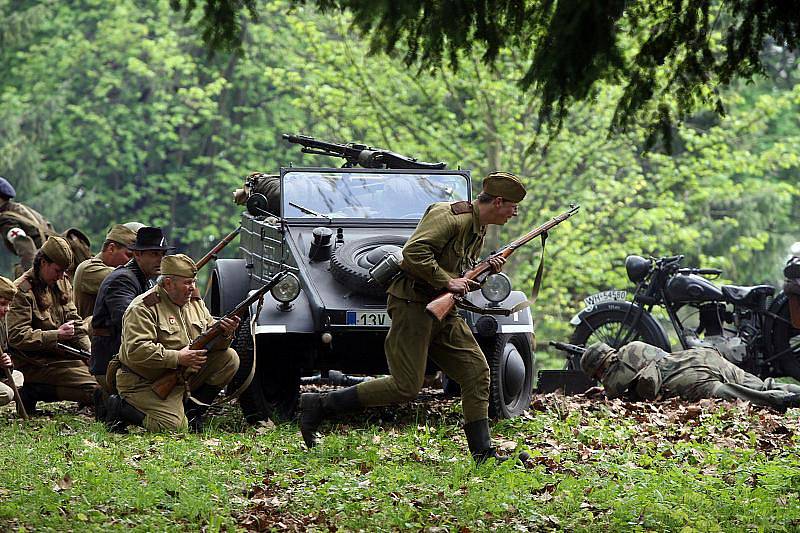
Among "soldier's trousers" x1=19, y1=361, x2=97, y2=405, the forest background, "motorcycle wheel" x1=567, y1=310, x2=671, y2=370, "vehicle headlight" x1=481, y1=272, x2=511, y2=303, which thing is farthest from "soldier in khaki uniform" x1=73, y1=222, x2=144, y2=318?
the forest background

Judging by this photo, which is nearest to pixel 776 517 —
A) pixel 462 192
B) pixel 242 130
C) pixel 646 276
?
pixel 462 192

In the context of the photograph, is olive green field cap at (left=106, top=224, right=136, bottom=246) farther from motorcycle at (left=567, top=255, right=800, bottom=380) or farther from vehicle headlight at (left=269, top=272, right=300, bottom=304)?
motorcycle at (left=567, top=255, right=800, bottom=380)

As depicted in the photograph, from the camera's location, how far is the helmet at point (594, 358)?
12414 millimetres

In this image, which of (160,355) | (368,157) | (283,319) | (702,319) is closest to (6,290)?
(160,355)

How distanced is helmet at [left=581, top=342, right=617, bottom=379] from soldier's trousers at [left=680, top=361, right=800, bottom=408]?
0.74m

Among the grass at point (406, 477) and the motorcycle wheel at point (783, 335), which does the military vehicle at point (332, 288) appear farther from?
the motorcycle wheel at point (783, 335)

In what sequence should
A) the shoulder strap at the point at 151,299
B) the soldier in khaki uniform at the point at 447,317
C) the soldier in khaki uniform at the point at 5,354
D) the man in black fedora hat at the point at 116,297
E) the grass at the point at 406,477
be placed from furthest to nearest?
1. the man in black fedora hat at the point at 116,297
2. the soldier in khaki uniform at the point at 5,354
3. the shoulder strap at the point at 151,299
4. the soldier in khaki uniform at the point at 447,317
5. the grass at the point at 406,477

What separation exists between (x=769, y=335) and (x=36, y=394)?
7.14m

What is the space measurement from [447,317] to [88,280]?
4342 millimetres

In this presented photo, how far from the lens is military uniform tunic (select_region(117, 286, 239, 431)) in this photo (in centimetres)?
973

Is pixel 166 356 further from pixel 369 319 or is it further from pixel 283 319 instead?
pixel 369 319

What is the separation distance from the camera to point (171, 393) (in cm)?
1006

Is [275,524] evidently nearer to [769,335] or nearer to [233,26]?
[233,26]

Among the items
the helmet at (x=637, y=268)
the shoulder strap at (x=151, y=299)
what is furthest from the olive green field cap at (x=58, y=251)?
the helmet at (x=637, y=268)
